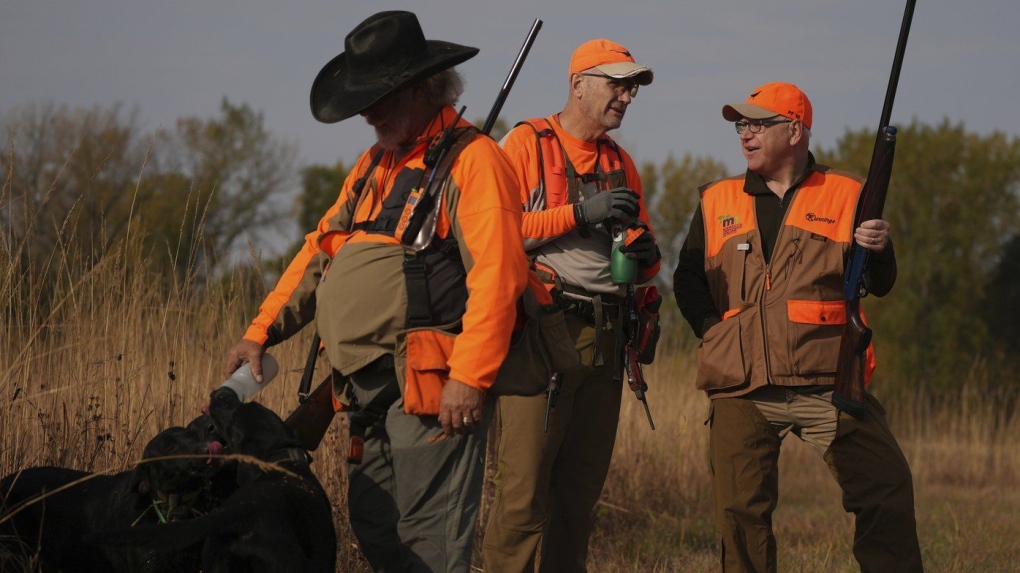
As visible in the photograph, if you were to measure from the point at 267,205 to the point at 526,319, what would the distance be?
41.4 meters

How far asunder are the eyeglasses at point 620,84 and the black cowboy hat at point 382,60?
1.43 meters

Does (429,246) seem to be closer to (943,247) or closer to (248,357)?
(248,357)

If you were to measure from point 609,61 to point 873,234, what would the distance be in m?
1.33

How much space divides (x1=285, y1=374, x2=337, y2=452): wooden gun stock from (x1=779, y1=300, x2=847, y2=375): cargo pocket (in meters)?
1.95

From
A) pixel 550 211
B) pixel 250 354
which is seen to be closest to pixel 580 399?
pixel 550 211

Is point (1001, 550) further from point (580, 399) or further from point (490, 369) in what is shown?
point (490, 369)

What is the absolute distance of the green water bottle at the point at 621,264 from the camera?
488cm

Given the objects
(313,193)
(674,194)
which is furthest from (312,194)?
(674,194)

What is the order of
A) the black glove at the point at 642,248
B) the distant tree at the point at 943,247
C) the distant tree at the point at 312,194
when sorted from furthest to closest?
1. the distant tree at the point at 312,194
2. the distant tree at the point at 943,247
3. the black glove at the point at 642,248

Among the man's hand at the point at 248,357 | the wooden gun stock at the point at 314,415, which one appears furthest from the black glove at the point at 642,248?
the man's hand at the point at 248,357

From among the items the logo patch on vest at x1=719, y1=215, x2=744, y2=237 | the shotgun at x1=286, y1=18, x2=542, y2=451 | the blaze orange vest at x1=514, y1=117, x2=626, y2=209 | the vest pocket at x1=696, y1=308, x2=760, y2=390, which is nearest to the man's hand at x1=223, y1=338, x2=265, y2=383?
the shotgun at x1=286, y1=18, x2=542, y2=451

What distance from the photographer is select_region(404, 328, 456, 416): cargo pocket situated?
351 centimetres

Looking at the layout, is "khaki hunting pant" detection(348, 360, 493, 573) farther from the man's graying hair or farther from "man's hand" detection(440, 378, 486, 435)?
the man's graying hair

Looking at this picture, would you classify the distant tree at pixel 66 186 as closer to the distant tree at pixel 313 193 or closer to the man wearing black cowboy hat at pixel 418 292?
the man wearing black cowboy hat at pixel 418 292
